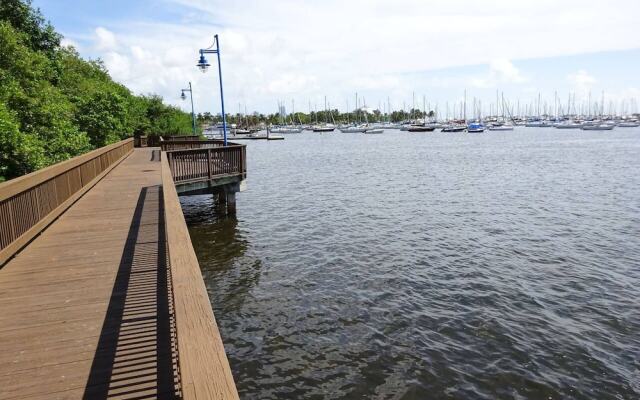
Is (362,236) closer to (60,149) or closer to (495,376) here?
(495,376)

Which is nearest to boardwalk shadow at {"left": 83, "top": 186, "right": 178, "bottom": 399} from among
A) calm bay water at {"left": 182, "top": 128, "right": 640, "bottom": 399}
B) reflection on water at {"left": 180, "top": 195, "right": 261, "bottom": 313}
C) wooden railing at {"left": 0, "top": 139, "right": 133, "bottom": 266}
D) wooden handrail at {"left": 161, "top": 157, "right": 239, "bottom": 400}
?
wooden handrail at {"left": 161, "top": 157, "right": 239, "bottom": 400}

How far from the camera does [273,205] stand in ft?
78.1

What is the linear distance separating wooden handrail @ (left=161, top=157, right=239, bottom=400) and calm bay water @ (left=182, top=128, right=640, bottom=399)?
4419mm

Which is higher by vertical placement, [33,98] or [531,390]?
[33,98]

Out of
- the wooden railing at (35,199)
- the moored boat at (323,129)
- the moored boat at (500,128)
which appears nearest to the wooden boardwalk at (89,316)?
the wooden railing at (35,199)

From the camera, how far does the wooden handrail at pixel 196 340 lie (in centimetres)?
215

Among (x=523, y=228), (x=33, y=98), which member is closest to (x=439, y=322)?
(x=523, y=228)

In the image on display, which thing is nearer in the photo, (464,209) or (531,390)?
(531,390)

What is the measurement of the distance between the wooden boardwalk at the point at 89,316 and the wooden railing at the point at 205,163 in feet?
23.1

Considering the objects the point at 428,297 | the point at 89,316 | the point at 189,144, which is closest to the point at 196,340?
the point at 89,316

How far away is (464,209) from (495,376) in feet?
49.3

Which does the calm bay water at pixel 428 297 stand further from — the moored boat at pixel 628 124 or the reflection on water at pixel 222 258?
the moored boat at pixel 628 124

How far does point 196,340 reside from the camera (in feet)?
8.66

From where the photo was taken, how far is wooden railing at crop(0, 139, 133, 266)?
7.20 m
